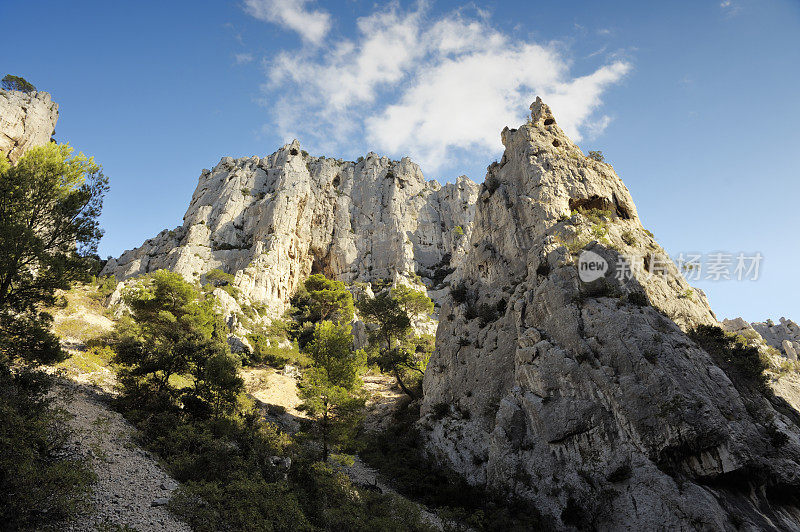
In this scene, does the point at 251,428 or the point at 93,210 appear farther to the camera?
the point at 251,428

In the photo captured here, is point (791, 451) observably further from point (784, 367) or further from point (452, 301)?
point (452, 301)

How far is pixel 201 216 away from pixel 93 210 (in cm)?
6681

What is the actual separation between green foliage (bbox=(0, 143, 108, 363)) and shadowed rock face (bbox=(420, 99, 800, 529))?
2409 cm

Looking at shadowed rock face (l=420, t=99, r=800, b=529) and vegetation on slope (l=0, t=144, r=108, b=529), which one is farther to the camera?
shadowed rock face (l=420, t=99, r=800, b=529)

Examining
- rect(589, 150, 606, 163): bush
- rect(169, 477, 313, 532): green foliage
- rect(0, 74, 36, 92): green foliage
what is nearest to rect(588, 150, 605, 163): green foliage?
rect(589, 150, 606, 163): bush

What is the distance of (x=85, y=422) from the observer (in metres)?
16.6

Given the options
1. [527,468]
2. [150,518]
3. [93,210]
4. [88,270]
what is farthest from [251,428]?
[527,468]

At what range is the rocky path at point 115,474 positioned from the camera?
35.9ft

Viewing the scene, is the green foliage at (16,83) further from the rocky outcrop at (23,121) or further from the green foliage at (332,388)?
the green foliage at (332,388)

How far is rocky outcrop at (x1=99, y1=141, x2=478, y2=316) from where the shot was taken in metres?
70.8

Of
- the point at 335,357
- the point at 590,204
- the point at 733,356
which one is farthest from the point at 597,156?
the point at 335,357

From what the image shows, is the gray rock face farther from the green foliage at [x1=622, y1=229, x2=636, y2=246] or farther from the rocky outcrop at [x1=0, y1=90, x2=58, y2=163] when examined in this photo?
the rocky outcrop at [x1=0, y1=90, x2=58, y2=163]

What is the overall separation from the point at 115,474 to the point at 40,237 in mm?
11728

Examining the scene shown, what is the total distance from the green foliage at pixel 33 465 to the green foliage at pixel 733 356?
1302 inches
